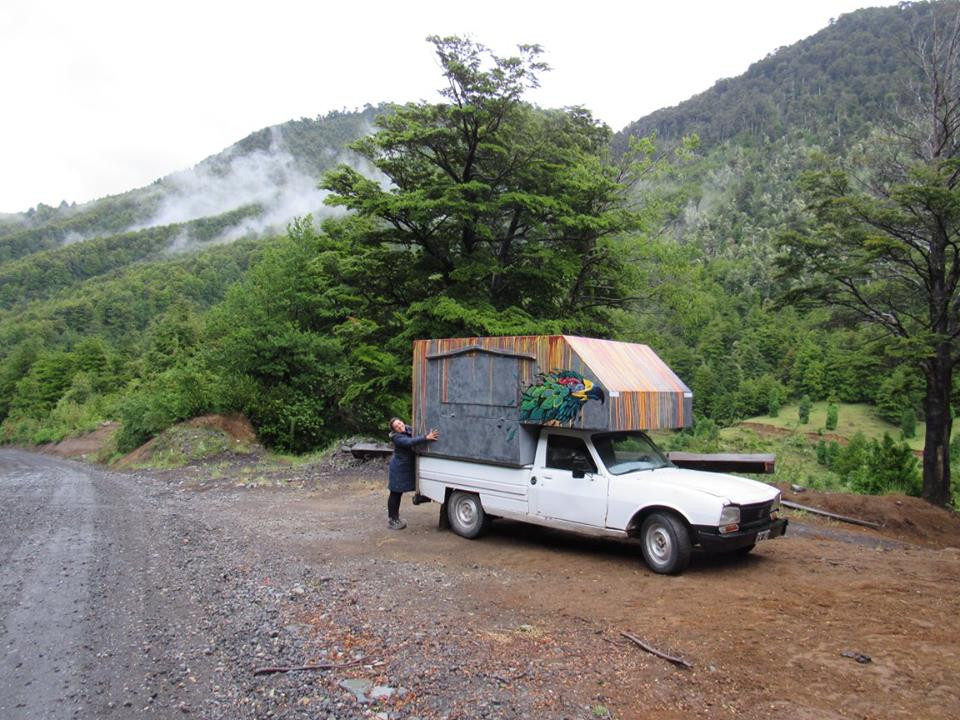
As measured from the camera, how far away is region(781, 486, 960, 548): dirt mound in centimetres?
1136

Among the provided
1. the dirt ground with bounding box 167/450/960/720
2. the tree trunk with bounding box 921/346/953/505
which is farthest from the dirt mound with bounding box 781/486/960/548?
the tree trunk with bounding box 921/346/953/505

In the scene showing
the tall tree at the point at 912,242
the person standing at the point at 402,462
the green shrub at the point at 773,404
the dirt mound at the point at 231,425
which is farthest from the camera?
Answer: the green shrub at the point at 773,404

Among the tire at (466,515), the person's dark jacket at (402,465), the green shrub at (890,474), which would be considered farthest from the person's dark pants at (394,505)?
the green shrub at (890,474)

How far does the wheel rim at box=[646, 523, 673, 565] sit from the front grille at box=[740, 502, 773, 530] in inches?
33.8

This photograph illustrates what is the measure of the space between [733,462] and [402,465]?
607 cm

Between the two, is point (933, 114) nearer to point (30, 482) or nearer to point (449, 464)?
point (449, 464)

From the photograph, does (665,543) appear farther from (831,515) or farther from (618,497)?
(831,515)

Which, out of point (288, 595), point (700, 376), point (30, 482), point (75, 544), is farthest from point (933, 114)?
point (700, 376)

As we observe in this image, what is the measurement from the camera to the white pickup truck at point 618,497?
7.29m

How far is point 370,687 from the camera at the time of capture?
459 centimetres

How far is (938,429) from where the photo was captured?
1572 centimetres

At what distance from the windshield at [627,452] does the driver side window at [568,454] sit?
7.0 inches

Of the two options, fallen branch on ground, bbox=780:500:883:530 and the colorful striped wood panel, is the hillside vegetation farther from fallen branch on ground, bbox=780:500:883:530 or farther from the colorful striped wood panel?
the colorful striped wood panel

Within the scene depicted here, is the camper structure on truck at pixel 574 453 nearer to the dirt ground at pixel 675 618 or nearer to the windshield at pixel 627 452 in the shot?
the windshield at pixel 627 452
